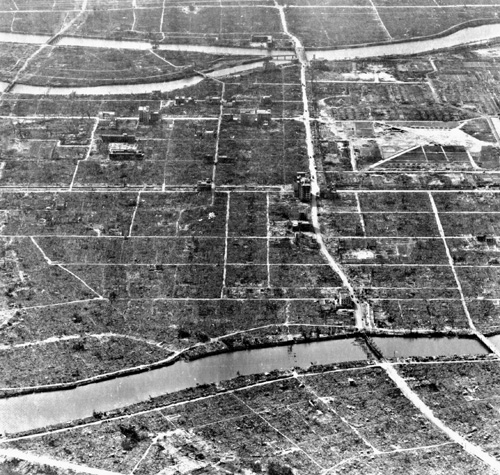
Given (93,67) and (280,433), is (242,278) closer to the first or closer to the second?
(280,433)

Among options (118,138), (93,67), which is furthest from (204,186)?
(93,67)

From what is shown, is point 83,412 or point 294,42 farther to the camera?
point 294,42

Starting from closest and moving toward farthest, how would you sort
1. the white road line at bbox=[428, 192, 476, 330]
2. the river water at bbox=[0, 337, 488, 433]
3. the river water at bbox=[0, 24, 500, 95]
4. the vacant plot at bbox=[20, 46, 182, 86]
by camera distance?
the river water at bbox=[0, 337, 488, 433] < the white road line at bbox=[428, 192, 476, 330] < the river water at bbox=[0, 24, 500, 95] < the vacant plot at bbox=[20, 46, 182, 86]

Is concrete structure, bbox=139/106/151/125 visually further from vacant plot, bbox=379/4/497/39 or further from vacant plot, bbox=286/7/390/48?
vacant plot, bbox=379/4/497/39

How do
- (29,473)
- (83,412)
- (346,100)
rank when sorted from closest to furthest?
(29,473) < (83,412) < (346,100)

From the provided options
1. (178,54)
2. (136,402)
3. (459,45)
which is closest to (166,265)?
(136,402)

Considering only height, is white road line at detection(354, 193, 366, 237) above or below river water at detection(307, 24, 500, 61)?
below

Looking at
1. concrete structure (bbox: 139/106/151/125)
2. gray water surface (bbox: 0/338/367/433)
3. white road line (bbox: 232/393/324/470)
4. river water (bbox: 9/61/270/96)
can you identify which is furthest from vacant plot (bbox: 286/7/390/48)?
white road line (bbox: 232/393/324/470)

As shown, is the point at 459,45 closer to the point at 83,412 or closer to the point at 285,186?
the point at 285,186

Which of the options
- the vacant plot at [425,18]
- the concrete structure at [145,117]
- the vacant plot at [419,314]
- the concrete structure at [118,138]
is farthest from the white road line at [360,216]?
the vacant plot at [425,18]
